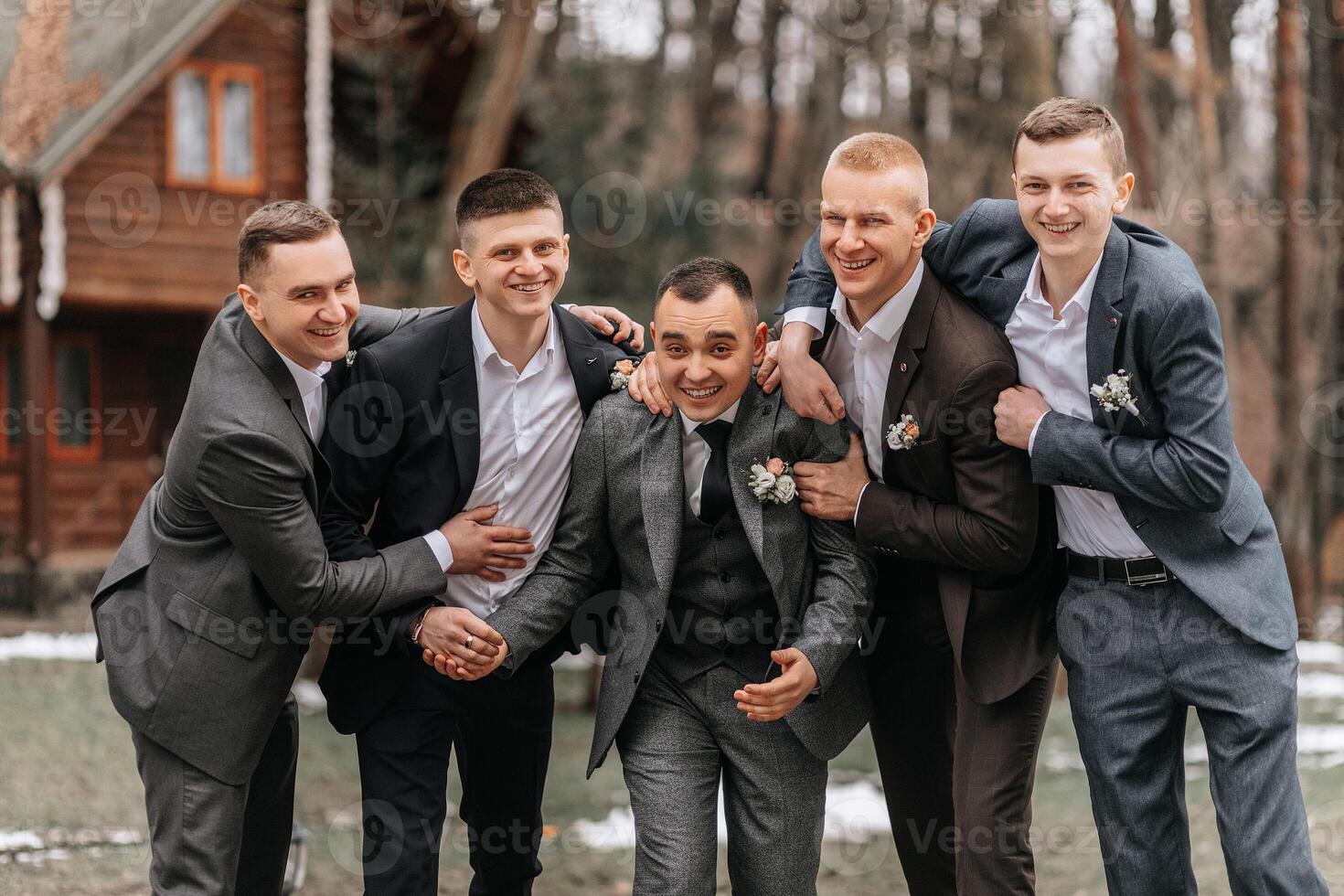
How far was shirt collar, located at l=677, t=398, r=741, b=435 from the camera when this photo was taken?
13.9 feet

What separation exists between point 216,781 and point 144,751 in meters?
0.23

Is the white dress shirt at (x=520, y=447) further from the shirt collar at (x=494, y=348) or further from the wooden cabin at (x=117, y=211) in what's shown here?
the wooden cabin at (x=117, y=211)

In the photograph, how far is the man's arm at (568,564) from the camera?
430 cm

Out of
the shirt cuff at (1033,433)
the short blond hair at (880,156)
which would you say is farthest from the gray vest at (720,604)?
the short blond hair at (880,156)

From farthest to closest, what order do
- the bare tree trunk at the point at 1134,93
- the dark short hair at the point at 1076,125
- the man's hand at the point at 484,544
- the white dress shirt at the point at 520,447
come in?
the bare tree trunk at the point at 1134,93 < the white dress shirt at the point at 520,447 < the man's hand at the point at 484,544 < the dark short hair at the point at 1076,125

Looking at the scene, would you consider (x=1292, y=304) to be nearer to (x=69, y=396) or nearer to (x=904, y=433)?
(x=904, y=433)

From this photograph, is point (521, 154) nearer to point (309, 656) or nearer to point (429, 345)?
point (309, 656)

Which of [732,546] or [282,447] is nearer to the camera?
[282,447]

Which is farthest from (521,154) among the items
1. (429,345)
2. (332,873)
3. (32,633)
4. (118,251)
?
(429,345)

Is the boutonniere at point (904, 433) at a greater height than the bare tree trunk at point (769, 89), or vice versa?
the bare tree trunk at point (769, 89)

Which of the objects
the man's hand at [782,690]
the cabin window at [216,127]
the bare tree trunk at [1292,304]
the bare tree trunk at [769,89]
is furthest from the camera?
the bare tree trunk at [769,89]

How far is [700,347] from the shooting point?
13.4 feet

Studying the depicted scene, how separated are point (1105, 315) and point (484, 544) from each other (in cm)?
193

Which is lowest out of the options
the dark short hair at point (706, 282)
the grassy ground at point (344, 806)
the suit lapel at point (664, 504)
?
the grassy ground at point (344, 806)
